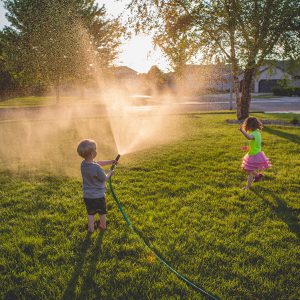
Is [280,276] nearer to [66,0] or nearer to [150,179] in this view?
[150,179]

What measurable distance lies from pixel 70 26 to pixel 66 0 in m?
2.52

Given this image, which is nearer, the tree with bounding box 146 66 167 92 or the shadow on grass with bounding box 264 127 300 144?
the shadow on grass with bounding box 264 127 300 144

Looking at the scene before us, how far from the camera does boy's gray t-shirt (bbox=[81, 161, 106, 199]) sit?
384 cm

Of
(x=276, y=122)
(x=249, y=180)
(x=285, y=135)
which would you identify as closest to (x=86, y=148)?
(x=249, y=180)

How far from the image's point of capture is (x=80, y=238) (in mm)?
3961

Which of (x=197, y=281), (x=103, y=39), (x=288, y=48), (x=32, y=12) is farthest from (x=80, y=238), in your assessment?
(x=103, y=39)

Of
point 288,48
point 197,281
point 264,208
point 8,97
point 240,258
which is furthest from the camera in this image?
point 8,97

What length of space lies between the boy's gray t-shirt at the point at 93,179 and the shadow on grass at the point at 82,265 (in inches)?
23.3

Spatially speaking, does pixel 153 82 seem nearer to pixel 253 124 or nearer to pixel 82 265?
pixel 253 124

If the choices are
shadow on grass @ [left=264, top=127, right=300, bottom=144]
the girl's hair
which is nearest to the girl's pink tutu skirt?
the girl's hair

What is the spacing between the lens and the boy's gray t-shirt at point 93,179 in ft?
12.6

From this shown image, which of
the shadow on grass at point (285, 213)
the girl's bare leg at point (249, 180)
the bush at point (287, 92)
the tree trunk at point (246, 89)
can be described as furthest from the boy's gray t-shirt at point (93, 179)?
the bush at point (287, 92)

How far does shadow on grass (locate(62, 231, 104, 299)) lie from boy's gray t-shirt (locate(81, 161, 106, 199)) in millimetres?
592

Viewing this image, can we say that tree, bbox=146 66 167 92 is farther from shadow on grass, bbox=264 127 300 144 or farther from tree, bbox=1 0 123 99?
shadow on grass, bbox=264 127 300 144
